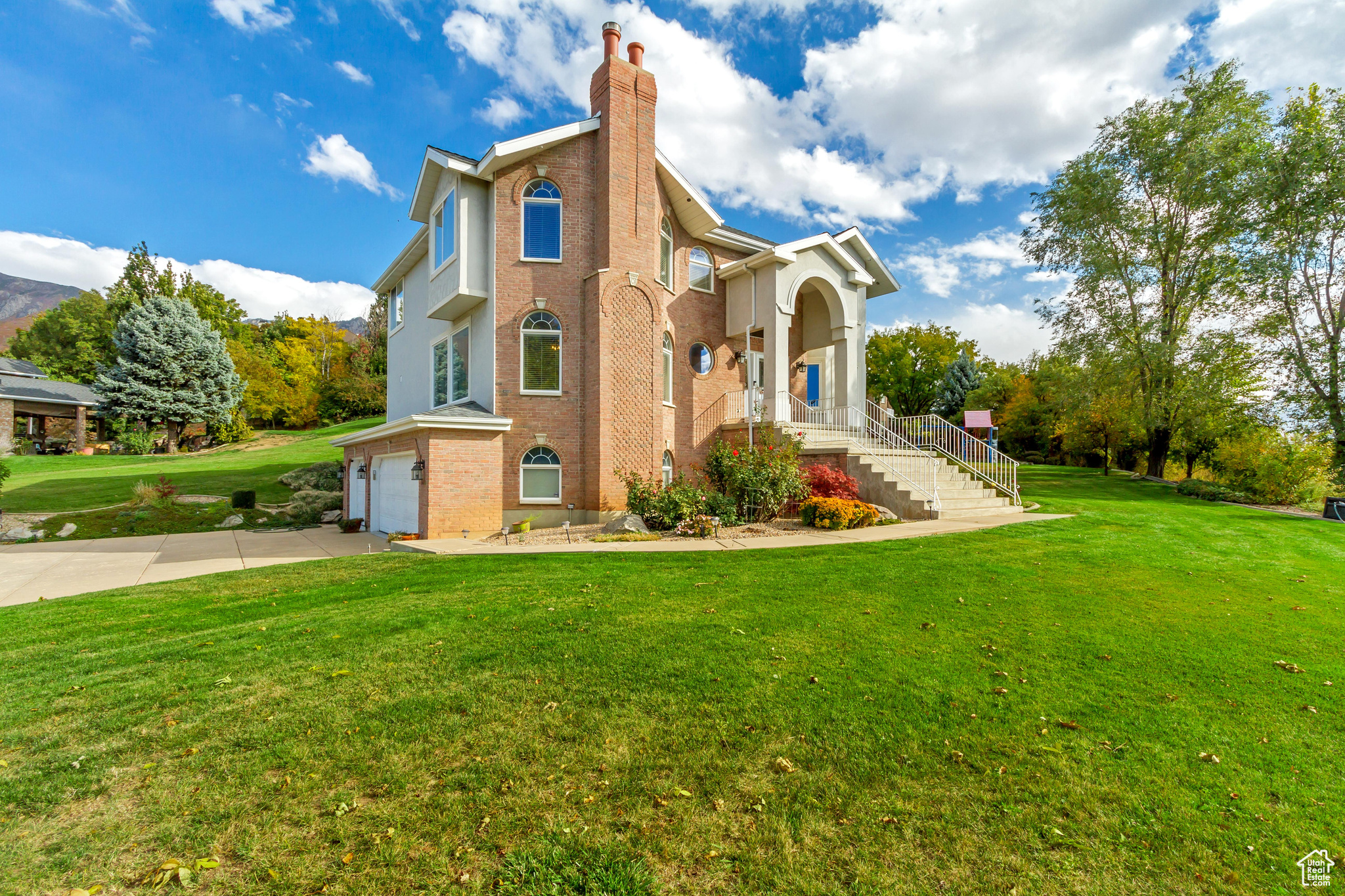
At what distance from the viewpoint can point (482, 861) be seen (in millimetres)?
2406

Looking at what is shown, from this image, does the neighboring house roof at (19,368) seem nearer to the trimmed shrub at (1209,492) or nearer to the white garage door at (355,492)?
the white garage door at (355,492)

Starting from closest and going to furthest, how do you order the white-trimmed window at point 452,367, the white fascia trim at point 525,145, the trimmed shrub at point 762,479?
1. the white fascia trim at point 525,145
2. the trimmed shrub at point 762,479
3. the white-trimmed window at point 452,367

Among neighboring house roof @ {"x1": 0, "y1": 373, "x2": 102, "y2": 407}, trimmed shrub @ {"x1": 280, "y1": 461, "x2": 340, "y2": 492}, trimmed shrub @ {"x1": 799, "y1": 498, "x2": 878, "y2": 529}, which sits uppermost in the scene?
neighboring house roof @ {"x1": 0, "y1": 373, "x2": 102, "y2": 407}

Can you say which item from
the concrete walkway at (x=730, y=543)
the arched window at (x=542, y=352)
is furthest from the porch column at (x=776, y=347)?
the arched window at (x=542, y=352)

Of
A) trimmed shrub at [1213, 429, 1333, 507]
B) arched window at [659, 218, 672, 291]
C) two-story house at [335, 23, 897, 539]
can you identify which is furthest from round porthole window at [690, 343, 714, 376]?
trimmed shrub at [1213, 429, 1333, 507]

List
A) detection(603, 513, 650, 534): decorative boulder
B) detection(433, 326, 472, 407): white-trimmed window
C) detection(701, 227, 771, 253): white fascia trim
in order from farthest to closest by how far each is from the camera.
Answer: detection(701, 227, 771, 253): white fascia trim, detection(433, 326, 472, 407): white-trimmed window, detection(603, 513, 650, 534): decorative boulder

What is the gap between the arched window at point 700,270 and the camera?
1644 centimetres

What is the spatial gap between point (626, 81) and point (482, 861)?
15.3 m

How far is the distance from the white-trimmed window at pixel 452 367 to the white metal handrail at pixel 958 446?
11.4 metres

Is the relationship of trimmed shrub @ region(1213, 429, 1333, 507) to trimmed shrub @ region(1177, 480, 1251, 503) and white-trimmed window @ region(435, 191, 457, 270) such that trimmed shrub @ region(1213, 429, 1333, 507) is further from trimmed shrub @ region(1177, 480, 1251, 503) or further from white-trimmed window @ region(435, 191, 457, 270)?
white-trimmed window @ region(435, 191, 457, 270)

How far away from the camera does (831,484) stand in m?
13.1

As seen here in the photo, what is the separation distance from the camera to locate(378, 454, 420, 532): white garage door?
39.9 feet

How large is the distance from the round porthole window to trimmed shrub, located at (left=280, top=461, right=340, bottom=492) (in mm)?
14500

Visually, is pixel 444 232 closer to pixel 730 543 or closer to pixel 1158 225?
pixel 730 543
